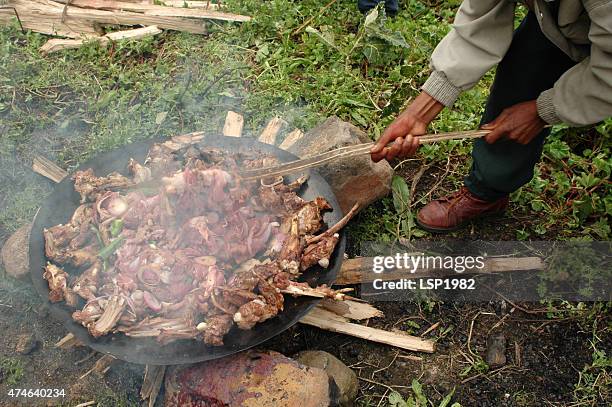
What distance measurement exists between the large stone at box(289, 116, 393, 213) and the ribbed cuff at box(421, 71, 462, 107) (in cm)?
109

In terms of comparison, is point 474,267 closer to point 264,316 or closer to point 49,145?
point 264,316

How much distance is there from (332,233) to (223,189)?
78 cm

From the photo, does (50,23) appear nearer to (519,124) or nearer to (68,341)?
(68,341)

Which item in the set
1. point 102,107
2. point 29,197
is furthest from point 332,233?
point 102,107

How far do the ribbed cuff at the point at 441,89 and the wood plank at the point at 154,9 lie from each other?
3.62m

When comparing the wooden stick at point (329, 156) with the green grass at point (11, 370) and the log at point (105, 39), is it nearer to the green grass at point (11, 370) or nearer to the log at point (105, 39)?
the green grass at point (11, 370)

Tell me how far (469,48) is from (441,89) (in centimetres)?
29

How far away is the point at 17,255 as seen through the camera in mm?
4148

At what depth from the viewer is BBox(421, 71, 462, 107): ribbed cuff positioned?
3.28 metres

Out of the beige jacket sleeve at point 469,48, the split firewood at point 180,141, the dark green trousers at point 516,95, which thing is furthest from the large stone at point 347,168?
the beige jacket sleeve at point 469,48

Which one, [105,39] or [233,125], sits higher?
[233,125]

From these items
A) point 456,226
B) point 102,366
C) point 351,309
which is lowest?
point 102,366

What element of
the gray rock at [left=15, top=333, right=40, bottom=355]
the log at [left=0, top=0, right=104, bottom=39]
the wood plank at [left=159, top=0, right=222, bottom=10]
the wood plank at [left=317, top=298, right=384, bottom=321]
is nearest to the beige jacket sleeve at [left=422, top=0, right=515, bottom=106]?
the wood plank at [left=317, top=298, right=384, bottom=321]

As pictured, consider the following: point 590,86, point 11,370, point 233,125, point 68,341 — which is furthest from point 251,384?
point 233,125
